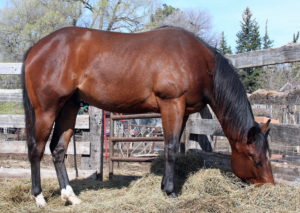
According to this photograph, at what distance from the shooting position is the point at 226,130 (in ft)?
13.7

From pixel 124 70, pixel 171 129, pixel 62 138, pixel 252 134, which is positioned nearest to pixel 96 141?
pixel 62 138

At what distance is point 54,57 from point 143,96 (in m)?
1.26

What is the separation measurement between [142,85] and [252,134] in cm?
150

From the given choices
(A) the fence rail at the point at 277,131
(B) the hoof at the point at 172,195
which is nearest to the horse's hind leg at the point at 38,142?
(B) the hoof at the point at 172,195

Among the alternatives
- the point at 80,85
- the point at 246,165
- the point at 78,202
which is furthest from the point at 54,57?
the point at 246,165

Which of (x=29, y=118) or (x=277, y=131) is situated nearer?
(x=277, y=131)

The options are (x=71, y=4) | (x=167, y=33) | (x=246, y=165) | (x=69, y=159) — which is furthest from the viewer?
(x=71, y=4)

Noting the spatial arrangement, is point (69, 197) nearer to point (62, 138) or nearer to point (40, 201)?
point (40, 201)

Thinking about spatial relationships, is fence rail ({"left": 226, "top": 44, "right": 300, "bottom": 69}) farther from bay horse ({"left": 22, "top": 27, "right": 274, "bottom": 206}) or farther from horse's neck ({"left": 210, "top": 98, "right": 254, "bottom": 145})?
horse's neck ({"left": 210, "top": 98, "right": 254, "bottom": 145})

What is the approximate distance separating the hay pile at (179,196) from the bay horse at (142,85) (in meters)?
0.23

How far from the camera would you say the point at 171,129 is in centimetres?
401

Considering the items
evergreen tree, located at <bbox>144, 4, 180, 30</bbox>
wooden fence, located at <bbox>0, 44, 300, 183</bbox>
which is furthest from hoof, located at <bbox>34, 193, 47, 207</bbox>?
evergreen tree, located at <bbox>144, 4, 180, 30</bbox>

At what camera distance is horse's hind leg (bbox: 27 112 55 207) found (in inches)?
162

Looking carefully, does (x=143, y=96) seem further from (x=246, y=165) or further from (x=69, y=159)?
(x=69, y=159)
